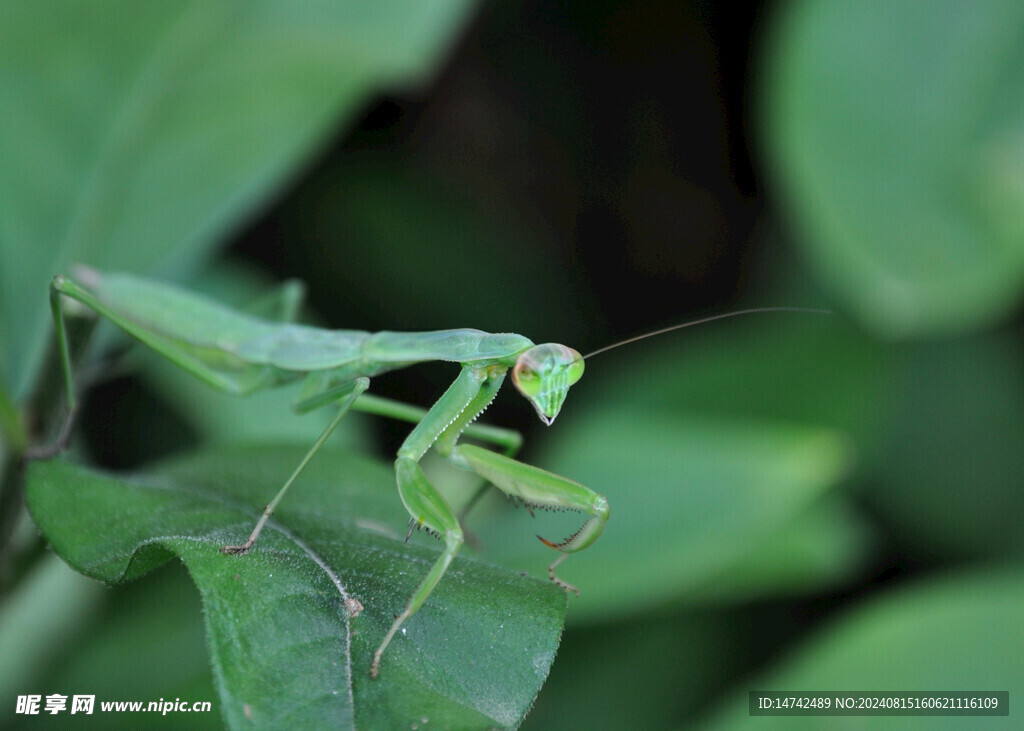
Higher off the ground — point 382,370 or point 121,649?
point 382,370

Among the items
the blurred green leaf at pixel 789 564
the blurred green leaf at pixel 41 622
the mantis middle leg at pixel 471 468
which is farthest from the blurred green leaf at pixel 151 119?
the blurred green leaf at pixel 789 564

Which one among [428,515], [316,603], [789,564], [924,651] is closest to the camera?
[316,603]

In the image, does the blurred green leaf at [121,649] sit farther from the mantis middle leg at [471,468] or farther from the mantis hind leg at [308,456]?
the mantis middle leg at [471,468]

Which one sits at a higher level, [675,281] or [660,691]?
[675,281]

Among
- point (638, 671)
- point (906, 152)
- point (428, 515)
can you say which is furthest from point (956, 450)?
point (428, 515)

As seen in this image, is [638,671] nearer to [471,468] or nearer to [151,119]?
[471,468]

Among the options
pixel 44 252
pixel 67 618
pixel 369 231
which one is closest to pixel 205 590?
pixel 67 618

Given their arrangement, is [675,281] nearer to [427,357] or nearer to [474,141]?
[474,141]
